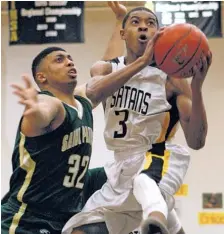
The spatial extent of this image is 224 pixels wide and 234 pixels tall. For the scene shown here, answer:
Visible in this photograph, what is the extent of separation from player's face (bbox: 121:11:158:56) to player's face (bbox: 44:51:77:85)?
0.84ft

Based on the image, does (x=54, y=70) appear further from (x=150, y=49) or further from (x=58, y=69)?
(x=150, y=49)

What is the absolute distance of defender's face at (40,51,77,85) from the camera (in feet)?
8.63

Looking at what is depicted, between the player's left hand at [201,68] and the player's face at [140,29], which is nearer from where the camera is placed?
the player's left hand at [201,68]

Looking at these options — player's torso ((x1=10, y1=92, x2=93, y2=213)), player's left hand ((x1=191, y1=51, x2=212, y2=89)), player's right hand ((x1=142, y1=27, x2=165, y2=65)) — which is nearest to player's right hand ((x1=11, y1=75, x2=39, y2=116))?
player's torso ((x1=10, y1=92, x2=93, y2=213))

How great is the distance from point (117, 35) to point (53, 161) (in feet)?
2.12

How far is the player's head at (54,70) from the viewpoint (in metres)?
2.63

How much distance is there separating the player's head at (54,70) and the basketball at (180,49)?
1.45ft

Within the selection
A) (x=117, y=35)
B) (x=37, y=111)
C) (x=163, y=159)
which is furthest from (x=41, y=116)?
(x=117, y=35)

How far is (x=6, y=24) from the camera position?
380 centimetres

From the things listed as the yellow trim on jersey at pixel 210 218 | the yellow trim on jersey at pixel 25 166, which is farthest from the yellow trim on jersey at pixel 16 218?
the yellow trim on jersey at pixel 210 218

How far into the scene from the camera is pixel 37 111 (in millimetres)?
2217

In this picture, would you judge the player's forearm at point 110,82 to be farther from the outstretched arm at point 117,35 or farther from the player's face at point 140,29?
the outstretched arm at point 117,35

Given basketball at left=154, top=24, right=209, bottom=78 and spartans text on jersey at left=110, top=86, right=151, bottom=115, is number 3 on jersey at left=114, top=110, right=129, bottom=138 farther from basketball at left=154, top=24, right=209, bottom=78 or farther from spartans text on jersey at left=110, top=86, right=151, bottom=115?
basketball at left=154, top=24, right=209, bottom=78

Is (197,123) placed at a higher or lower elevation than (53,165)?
higher
